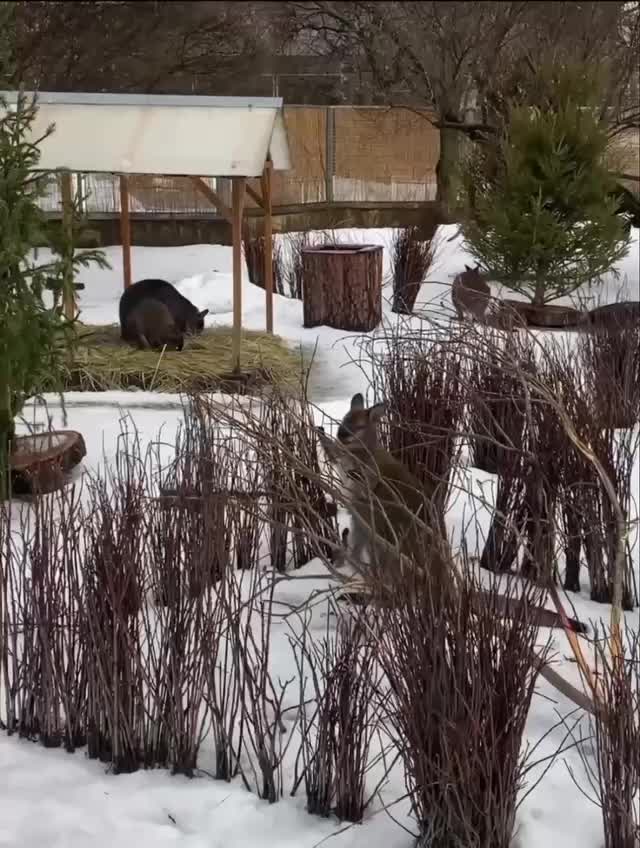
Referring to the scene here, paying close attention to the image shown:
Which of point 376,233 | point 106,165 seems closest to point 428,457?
point 106,165

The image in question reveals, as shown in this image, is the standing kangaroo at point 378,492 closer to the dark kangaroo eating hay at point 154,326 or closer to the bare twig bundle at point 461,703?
the bare twig bundle at point 461,703

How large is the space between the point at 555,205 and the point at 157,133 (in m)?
3.60

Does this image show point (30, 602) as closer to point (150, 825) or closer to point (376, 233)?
point (150, 825)

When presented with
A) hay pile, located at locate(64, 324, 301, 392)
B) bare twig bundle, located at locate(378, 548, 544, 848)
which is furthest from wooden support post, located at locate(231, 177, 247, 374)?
bare twig bundle, located at locate(378, 548, 544, 848)

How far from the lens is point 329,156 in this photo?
1470 centimetres

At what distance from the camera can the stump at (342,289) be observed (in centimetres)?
791

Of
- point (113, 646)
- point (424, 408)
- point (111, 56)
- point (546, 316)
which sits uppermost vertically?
point (111, 56)

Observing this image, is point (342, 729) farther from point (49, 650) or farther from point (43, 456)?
point (43, 456)

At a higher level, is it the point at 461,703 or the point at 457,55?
the point at 457,55

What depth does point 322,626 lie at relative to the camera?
3066 millimetres

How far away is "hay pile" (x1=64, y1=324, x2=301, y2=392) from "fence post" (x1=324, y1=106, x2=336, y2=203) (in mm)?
8156

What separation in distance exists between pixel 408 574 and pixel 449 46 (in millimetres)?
8982

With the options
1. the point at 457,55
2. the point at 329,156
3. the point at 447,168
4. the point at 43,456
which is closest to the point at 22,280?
the point at 43,456

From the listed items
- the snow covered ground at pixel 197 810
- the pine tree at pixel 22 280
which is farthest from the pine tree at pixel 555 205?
the snow covered ground at pixel 197 810
